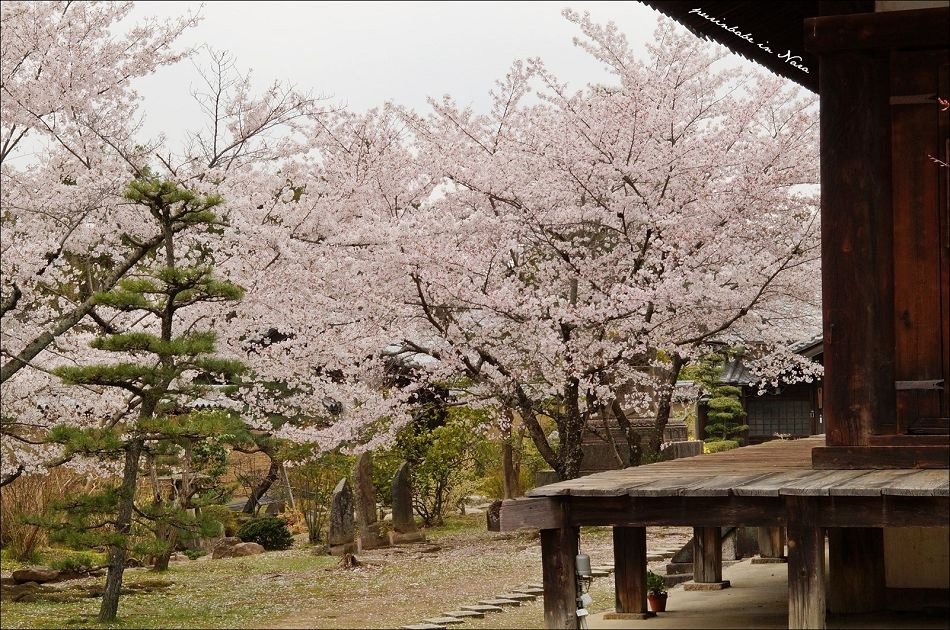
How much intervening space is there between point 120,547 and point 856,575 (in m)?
6.89

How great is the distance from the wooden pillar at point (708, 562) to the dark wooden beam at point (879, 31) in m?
6.60

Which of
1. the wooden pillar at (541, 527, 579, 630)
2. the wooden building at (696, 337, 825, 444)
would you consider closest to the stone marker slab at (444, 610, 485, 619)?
the wooden pillar at (541, 527, 579, 630)

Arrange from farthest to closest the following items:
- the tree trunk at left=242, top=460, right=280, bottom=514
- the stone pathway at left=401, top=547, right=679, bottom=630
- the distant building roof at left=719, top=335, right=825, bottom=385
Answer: the tree trunk at left=242, top=460, right=280, bottom=514, the distant building roof at left=719, top=335, right=825, bottom=385, the stone pathway at left=401, top=547, right=679, bottom=630

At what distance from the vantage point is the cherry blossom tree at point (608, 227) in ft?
45.8

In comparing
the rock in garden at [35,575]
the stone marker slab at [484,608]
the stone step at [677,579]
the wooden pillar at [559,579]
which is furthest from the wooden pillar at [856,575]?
the rock in garden at [35,575]

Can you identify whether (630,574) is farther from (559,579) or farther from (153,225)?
(153,225)

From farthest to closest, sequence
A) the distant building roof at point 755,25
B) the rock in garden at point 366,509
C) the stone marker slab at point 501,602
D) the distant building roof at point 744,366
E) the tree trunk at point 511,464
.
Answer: the distant building roof at point 744,366, the tree trunk at point 511,464, the rock in garden at point 366,509, the stone marker slab at point 501,602, the distant building roof at point 755,25

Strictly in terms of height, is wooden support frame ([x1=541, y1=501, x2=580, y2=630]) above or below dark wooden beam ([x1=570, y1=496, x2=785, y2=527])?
below

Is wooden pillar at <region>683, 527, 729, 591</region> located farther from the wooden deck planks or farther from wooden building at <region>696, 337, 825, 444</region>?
wooden building at <region>696, 337, 825, 444</region>

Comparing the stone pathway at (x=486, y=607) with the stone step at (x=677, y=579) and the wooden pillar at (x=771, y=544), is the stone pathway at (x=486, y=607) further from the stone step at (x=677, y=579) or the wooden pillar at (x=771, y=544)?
the wooden pillar at (x=771, y=544)

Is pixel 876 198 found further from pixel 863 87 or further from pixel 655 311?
pixel 655 311

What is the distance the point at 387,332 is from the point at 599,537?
5991 mm

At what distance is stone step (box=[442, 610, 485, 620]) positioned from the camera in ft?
36.8

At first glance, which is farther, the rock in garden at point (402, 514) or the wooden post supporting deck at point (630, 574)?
the rock in garden at point (402, 514)
